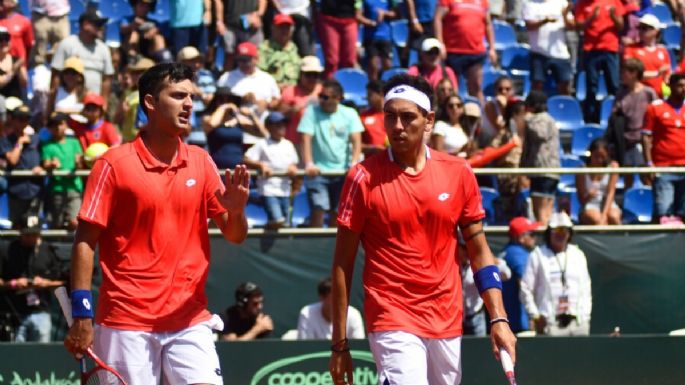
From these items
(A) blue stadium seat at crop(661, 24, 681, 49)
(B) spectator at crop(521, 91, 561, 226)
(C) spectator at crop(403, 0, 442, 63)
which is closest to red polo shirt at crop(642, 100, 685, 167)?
(B) spectator at crop(521, 91, 561, 226)

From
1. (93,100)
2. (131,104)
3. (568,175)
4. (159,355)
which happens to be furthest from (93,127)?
(159,355)

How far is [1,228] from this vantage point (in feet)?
45.1

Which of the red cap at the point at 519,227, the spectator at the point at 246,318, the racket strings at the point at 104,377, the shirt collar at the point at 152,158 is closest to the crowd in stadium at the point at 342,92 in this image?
the red cap at the point at 519,227

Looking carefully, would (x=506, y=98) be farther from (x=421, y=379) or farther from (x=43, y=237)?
(x=421, y=379)

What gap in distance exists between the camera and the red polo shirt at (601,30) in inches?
689

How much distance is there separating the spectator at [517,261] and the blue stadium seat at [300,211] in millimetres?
2128

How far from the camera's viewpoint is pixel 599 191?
1486cm

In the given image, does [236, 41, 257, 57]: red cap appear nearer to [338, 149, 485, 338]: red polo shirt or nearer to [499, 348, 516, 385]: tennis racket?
[338, 149, 485, 338]: red polo shirt

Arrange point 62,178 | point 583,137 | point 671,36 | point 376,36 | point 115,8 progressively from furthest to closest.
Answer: point 671,36 < point 115,8 < point 376,36 < point 583,137 < point 62,178

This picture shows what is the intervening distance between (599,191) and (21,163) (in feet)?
20.2

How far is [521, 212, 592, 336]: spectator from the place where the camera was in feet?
43.1

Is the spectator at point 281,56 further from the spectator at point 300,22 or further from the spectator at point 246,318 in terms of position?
the spectator at point 246,318

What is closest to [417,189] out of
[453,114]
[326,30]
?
[453,114]

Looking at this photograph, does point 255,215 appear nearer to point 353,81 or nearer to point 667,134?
point 353,81
